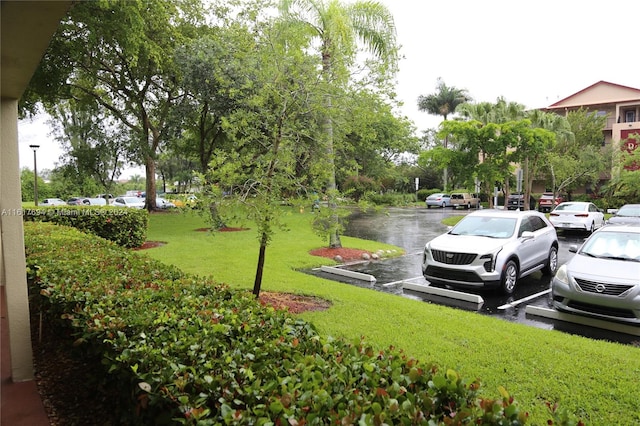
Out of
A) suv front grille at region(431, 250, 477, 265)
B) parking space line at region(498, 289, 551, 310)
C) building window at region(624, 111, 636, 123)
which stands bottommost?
parking space line at region(498, 289, 551, 310)

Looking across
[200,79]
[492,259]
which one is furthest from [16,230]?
[200,79]

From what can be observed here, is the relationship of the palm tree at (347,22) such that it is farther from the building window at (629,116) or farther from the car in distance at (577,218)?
the building window at (629,116)

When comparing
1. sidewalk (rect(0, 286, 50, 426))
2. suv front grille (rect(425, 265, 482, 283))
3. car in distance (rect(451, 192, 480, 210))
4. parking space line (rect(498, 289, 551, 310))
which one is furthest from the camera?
car in distance (rect(451, 192, 480, 210))

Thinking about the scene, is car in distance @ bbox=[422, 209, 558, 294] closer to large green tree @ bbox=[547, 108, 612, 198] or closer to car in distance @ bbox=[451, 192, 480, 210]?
large green tree @ bbox=[547, 108, 612, 198]

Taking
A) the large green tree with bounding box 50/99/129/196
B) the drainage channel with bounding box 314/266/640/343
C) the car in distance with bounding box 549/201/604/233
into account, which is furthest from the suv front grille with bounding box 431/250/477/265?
the large green tree with bounding box 50/99/129/196

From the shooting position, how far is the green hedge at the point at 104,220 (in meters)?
11.7

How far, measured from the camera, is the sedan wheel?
8039mm

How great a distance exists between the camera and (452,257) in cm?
823

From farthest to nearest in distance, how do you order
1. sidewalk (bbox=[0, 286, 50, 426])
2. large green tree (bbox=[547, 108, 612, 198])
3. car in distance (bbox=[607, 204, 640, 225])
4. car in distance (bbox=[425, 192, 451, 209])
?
car in distance (bbox=[425, 192, 451, 209]) < large green tree (bbox=[547, 108, 612, 198]) < car in distance (bbox=[607, 204, 640, 225]) < sidewalk (bbox=[0, 286, 50, 426])

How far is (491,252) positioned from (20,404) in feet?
24.2

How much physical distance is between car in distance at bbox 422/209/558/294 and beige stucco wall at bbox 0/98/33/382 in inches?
268

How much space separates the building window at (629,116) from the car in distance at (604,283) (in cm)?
4116

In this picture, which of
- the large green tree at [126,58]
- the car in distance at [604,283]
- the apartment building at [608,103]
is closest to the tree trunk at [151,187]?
the large green tree at [126,58]

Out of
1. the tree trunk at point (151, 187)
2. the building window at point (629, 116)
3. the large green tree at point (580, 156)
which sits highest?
the building window at point (629, 116)
